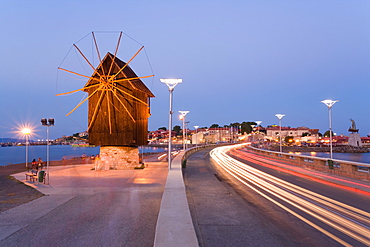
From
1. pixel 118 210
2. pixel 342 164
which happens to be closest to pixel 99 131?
pixel 118 210

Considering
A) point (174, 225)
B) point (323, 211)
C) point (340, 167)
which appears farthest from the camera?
point (340, 167)

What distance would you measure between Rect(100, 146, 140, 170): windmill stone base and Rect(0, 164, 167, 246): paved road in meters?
11.6

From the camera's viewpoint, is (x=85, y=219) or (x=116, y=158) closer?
(x=85, y=219)

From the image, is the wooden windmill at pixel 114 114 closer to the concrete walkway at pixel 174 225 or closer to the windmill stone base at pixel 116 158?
the windmill stone base at pixel 116 158


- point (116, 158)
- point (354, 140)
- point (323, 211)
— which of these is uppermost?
point (116, 158)

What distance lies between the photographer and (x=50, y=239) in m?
7.32

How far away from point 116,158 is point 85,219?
688 inches

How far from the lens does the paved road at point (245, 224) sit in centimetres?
695

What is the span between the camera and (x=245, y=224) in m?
8.41

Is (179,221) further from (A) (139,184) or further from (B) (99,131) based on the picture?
(B) (99,131)

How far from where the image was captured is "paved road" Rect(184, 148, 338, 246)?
6949 mm

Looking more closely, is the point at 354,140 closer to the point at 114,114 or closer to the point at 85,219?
the point at 114,114

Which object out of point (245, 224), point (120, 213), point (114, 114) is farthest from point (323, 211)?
point (114, 114)

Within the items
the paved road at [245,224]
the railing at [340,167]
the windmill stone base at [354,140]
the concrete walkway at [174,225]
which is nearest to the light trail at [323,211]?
the paved road at [245,224]
